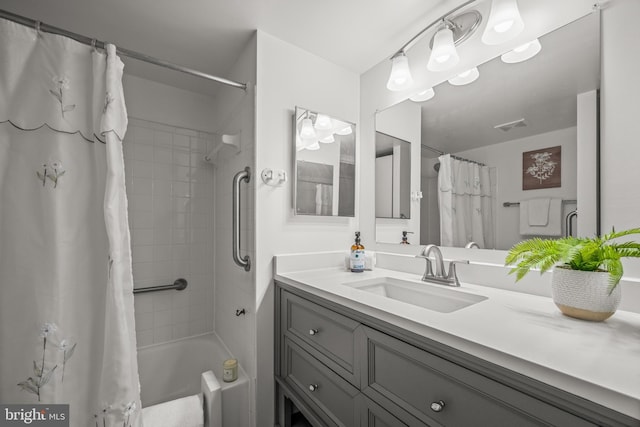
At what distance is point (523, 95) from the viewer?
1.10 m

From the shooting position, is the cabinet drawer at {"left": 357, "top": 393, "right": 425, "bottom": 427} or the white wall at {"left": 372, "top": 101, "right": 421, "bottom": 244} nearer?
the cabinet drawer at {"left": 357, "top": 393, "right": 425, "bottom": 427}

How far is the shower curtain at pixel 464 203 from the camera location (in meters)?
1.20

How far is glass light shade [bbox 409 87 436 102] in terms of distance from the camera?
1.44m

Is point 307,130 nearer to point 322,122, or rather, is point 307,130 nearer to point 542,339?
point 322,122

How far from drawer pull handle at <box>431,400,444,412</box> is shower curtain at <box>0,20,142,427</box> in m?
1.11

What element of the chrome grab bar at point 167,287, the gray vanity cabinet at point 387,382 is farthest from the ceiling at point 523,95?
the chrome grab bar at point 167,287

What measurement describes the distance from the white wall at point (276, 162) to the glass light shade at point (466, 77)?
731mm

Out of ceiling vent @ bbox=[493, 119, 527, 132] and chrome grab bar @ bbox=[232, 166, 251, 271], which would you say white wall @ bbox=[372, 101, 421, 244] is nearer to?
ceiling vent @ bbox=[493, 119, 527, 132]

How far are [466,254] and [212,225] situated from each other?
199 cm

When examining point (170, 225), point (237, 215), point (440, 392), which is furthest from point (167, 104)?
point (440, 392)

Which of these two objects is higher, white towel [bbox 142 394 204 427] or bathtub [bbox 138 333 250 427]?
white towel [bbox 142 394 204 427]

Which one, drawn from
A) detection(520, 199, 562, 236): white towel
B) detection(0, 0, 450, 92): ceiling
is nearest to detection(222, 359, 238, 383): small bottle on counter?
detection(520, 199, 562, 236): white towel

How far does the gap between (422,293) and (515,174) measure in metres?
→ 0.65

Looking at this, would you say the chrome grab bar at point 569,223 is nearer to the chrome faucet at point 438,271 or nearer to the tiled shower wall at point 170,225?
the chrome faucet at point 438,271
